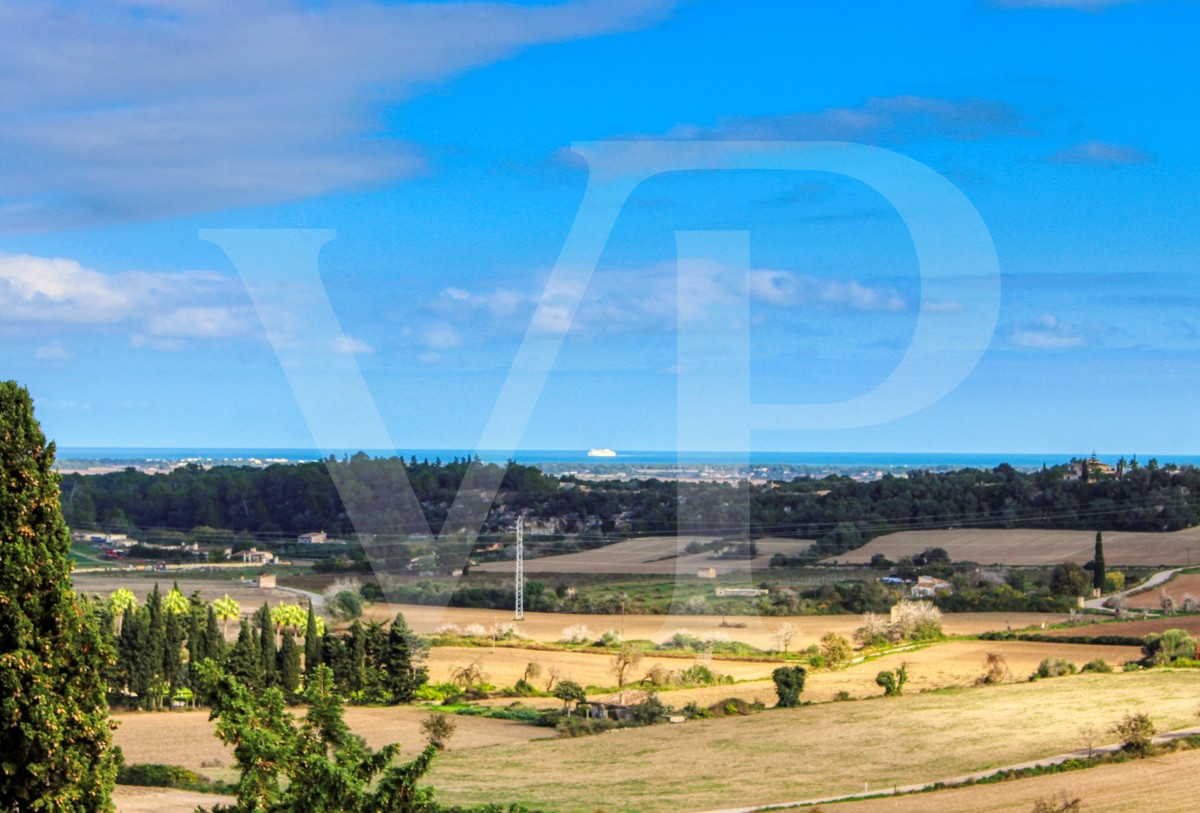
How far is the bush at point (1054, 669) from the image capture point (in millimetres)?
24516

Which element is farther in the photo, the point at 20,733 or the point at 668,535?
the point at 668,535

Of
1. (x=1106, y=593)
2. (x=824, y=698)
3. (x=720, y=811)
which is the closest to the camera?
(x=720, y=811)

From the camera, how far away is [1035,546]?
39625 millimetres

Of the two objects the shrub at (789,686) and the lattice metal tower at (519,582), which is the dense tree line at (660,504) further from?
the shrub at (789,686)

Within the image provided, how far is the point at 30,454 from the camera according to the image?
7.08 metres

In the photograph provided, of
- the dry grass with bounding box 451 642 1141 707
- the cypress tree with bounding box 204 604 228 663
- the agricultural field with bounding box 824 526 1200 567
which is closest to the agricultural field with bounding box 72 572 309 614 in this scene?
the cypress tree with bounding box 204 604 228 663

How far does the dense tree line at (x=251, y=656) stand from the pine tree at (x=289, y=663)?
0.02 m

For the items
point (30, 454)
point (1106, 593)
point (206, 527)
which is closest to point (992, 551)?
point (1106, 593)

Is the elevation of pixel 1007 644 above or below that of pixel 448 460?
below

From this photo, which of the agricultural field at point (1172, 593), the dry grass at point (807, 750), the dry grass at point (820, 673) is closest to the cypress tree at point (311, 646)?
the dry grass at point (820, 673)

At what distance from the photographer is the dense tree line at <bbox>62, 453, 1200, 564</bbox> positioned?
3944 centimetres

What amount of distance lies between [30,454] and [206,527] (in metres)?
35.1

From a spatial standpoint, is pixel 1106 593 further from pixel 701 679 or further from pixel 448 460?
pixel 448 460

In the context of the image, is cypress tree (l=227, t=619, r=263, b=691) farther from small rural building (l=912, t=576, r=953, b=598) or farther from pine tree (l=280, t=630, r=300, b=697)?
small rural building (l=912, t=576, r=953, b=598)
